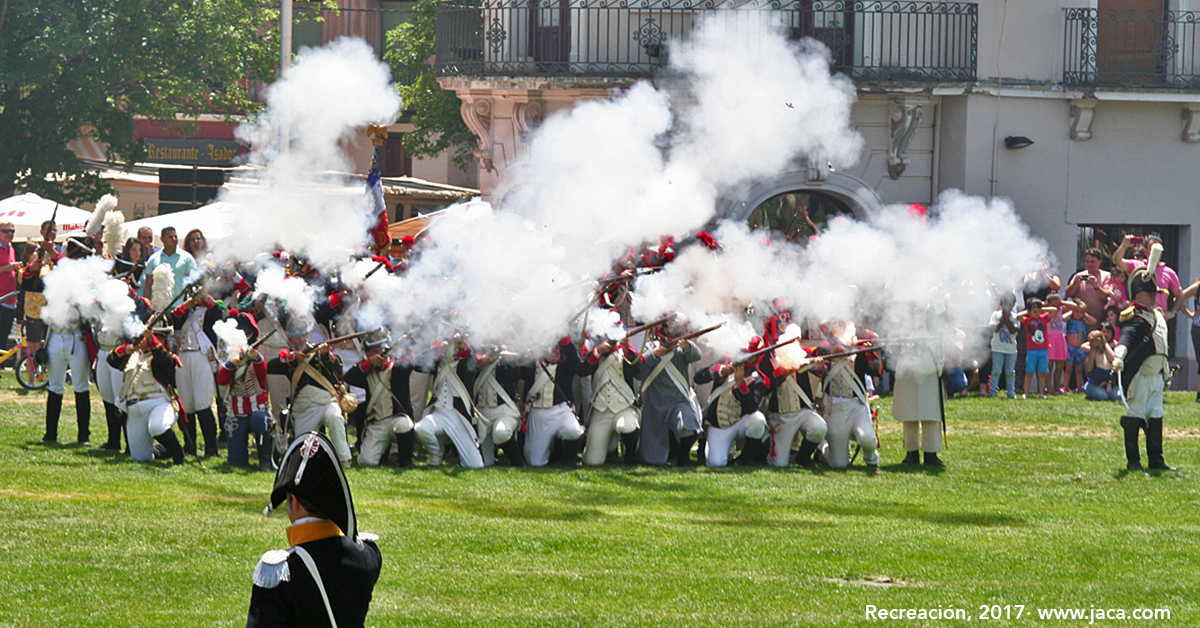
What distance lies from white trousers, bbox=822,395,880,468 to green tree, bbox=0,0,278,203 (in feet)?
50.6

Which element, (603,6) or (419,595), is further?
(603,6)

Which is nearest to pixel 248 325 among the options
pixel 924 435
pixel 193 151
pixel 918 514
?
pixel 918 514

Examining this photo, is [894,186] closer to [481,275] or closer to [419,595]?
[481,275]

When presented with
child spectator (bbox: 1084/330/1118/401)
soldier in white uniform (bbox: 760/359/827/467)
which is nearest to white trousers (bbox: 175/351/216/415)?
soldier in white uniform (bbox: 760/359/827/467)

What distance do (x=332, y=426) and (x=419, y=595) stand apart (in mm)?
4527

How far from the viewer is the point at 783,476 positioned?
1279cm

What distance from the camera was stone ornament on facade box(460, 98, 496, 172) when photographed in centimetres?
2081

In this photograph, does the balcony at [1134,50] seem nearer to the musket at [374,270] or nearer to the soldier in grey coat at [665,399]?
the soldier in grey coat at [665,399]

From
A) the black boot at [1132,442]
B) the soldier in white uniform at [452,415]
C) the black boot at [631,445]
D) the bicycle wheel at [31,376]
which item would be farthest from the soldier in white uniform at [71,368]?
the black boot at [1132,442]

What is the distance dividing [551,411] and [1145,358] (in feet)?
17.1

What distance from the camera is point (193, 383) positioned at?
43.5 ft

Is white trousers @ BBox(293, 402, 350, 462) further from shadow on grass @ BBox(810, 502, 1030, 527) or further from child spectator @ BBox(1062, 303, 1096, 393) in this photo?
child spectator @ BBox(1062, 303, 1096, 393)

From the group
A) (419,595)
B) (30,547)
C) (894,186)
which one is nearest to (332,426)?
(30,547)

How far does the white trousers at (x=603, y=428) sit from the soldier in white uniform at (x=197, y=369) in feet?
11.0
